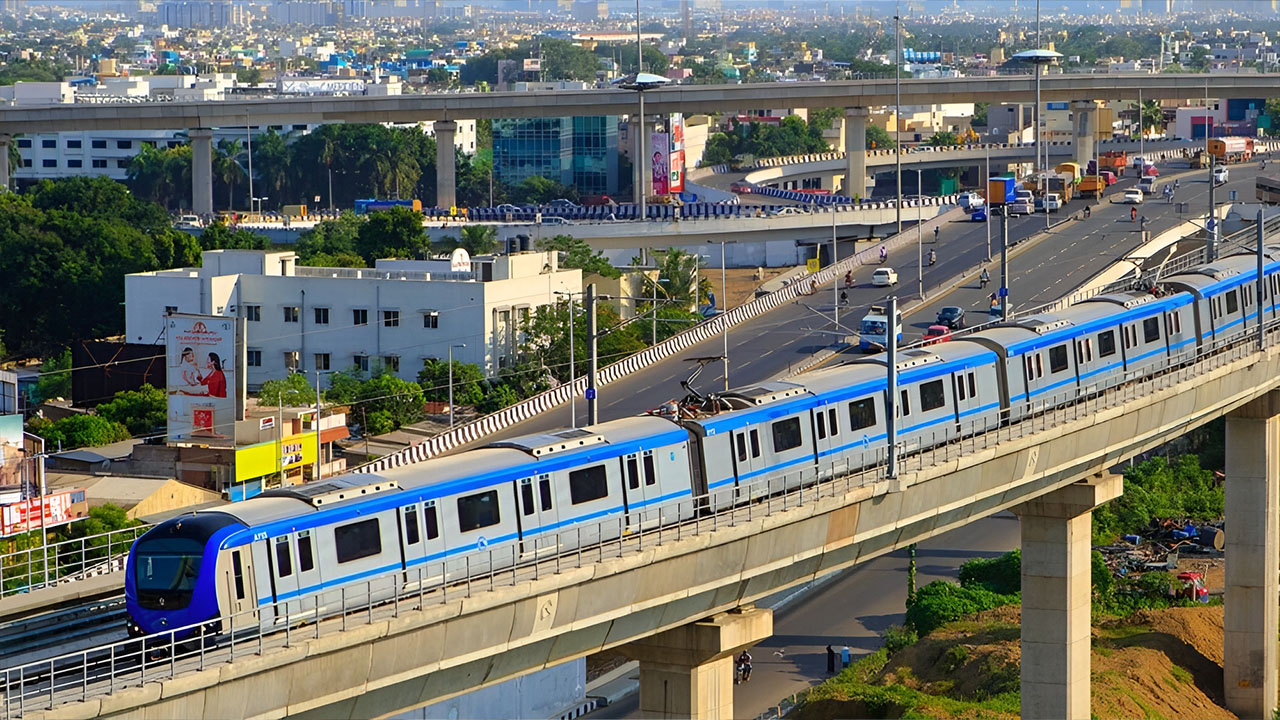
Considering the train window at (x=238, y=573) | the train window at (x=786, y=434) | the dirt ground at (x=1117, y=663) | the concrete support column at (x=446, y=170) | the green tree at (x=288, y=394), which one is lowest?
the dirt ground at (x=1117, y=663)

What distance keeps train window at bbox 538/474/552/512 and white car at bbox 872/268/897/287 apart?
64.7 metres

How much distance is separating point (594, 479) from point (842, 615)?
97.5 ft

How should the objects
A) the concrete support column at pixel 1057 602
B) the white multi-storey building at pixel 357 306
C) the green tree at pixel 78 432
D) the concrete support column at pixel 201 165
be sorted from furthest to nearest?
the concrete support column at pixel 201 165, the white multi-storey building at pixel 357 306, the green tree at pixel 78 432, the concrete support column at pixel 1057 602

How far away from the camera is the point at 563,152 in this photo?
173 metres

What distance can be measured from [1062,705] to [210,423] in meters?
28.4

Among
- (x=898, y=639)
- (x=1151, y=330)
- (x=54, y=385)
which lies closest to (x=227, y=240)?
(x=54, y=385)

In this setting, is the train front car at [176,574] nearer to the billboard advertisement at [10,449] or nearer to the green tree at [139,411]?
the billboard advertisement at [10,449]

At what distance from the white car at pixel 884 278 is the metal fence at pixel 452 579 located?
2019 inches

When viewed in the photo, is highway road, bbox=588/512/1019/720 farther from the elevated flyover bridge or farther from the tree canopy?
the tree canopy

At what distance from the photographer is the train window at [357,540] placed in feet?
95.3

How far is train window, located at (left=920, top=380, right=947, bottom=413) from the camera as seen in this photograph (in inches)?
1624

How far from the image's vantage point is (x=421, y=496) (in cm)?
3020

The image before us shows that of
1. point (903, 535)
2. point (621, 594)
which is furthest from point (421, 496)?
point (903, 535)

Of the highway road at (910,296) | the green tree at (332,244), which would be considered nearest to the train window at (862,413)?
the highway road at (910,296)
